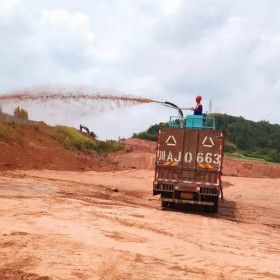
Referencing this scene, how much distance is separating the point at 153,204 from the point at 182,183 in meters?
2.81

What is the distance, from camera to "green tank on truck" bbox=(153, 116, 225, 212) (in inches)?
586

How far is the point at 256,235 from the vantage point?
11438mm

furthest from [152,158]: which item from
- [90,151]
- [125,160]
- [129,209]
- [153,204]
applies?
[129,209]

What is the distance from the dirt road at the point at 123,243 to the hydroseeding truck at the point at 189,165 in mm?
706

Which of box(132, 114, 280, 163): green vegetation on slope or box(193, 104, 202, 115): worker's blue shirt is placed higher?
box(132, 114, 280, 163): green vegetation on slope

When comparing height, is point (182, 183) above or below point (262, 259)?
above

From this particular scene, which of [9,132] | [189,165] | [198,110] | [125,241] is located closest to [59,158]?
[9,132]

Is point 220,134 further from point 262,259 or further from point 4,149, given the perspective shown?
point 4,149

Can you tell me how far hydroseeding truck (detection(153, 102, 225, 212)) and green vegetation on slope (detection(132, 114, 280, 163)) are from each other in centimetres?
6815

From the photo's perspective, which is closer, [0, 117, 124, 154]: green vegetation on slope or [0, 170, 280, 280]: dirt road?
[0, 170, 280, 280]: dirt road

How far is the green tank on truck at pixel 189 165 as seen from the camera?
48.8ft

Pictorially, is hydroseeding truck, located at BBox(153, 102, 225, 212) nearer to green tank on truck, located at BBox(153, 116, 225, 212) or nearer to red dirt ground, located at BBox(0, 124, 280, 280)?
green tank on truck, located at BBox(153, 116, 225, 212)

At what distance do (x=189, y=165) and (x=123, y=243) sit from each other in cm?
688

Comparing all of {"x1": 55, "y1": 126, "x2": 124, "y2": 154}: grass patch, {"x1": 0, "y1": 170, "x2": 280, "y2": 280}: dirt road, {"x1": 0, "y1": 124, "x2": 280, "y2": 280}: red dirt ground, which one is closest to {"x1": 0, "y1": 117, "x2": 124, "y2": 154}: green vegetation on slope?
{"x1": 55, "y1": 126, "x2": 124, "y2": 154}: grass patch
